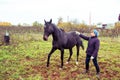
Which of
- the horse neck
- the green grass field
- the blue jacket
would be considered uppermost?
the horse neck

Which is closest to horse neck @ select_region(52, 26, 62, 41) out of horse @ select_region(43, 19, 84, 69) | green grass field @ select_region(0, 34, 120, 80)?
horse @ select_region(43, 19, 84, 69)

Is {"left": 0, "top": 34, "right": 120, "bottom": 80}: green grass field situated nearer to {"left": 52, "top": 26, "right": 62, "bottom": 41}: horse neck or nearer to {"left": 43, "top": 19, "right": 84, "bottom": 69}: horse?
{"left": 43, "top": 19, "right": 84, "bottom": 69}: horse

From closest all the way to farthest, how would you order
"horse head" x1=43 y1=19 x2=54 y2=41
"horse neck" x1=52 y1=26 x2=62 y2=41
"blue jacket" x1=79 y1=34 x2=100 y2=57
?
"blue jacket" x1=79 y1=34 x2=100 y2=57 → "horse head" x1=43 y1=19 x2=54 y2=41 → "horse neck" x1=52 y1=26 x2=62 y2=41

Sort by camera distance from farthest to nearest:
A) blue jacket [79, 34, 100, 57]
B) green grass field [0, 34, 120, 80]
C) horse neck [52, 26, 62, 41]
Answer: horse neck [52, 26, 62, 41], green grass field [0, 34, 120, 80], blue jacket [79, 34, 100, 57]

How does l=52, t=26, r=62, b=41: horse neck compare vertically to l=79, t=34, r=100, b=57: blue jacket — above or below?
above

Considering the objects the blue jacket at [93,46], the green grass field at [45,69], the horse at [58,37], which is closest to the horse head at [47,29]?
the horse at [58,37]

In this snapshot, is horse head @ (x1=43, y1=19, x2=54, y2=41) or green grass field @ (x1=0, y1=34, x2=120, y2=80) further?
horse head @ (x1=43, y1=19, x2=54, y2=41)

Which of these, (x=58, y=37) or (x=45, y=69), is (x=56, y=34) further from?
→ (x=45, y=69)

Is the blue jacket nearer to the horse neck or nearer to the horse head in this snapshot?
the horse neck

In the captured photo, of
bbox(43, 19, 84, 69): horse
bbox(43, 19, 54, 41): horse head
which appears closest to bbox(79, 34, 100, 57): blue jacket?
bbox(43, 19, 84, 69): horse

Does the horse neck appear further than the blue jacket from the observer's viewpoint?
Yes

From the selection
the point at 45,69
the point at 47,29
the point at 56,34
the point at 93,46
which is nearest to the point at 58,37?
the point at 56,34

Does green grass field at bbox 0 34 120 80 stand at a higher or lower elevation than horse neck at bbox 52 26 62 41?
lower

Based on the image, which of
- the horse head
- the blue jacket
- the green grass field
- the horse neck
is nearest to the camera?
the blue jacket
